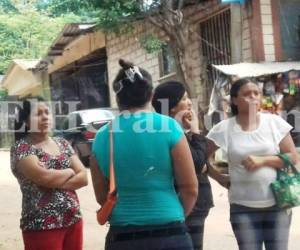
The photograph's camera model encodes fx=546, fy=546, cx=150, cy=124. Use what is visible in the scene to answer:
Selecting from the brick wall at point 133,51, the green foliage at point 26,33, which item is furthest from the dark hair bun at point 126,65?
the green foliage at point 26,33

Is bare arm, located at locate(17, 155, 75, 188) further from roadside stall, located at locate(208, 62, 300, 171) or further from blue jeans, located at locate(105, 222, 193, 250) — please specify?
roadside stall, located at locate(208, 62, 300, 171)

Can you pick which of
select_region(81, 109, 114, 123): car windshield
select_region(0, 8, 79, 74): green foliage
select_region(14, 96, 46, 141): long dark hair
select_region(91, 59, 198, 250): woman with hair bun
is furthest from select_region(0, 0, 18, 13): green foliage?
select_region(91, 59, 198, 250): woman with hair bun

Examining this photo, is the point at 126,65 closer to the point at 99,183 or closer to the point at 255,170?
the point at 99,183

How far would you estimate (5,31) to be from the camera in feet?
42.7

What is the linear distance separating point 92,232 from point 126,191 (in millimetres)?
3171

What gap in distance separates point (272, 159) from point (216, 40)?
706 cm

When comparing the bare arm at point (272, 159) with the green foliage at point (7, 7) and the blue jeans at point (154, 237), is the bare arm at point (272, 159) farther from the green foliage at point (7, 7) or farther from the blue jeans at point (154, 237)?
the green foliage at point (7, 7)

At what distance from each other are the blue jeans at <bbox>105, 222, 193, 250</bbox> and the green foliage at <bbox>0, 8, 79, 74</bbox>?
10524mm

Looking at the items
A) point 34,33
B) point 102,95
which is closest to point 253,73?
point 102,95

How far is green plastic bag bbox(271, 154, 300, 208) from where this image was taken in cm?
244

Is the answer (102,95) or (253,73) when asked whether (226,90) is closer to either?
(253,73)

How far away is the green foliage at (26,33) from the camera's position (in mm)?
12828

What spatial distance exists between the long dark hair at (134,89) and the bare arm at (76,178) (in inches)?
23.8

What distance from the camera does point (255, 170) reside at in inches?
97.2
